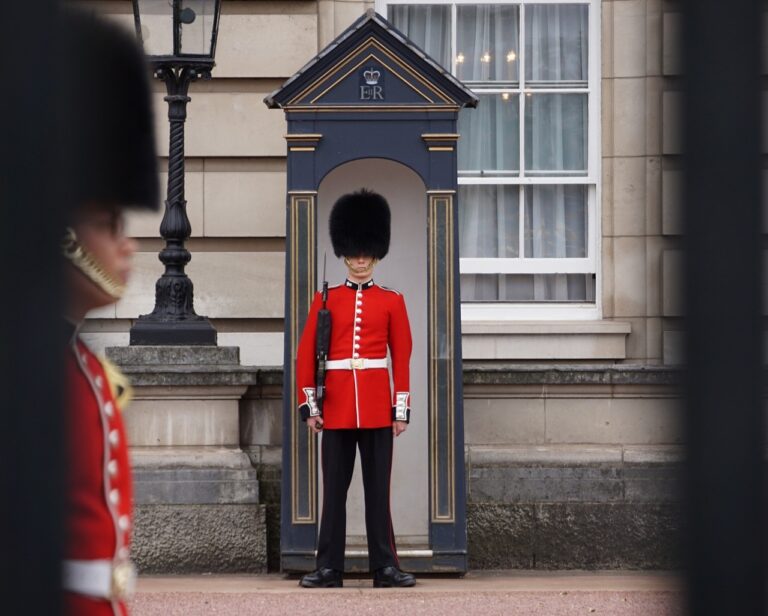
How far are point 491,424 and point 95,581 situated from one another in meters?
5.93

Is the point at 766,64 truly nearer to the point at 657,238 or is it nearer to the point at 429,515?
the point at 429,515

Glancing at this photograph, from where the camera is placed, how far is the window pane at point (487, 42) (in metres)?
8.38

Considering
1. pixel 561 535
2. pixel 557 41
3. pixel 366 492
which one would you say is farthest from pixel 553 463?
pixel 557 41

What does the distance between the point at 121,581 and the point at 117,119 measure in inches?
21.6

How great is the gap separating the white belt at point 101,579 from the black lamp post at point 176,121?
539cm

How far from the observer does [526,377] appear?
24.7ft

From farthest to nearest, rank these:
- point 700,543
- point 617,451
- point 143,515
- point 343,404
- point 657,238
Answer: point 657,238
point 617,451
point 143,515
point 343,404
point 700,543

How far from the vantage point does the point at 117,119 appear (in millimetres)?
1814

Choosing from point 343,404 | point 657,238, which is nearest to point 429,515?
point 343,404

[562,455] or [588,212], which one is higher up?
[588,212]

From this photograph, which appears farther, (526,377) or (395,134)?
(526,377)

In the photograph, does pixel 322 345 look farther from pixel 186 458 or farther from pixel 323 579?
pixel 186 458

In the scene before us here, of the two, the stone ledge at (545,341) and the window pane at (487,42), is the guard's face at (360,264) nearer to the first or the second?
the stone ledge at (545,341)

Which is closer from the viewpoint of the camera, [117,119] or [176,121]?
[117,119]
